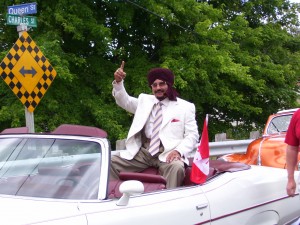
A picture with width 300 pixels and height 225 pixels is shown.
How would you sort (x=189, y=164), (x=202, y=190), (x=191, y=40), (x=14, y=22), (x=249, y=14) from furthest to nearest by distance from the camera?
(x=249, y=14) → (x=191, y=40) → (x=14, y=22) → (x=189, y=164) → (x=202, y=190)

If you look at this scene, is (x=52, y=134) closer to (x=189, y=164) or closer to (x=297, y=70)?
(x=189, y=164)

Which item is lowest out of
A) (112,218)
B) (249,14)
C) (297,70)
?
(112,218)

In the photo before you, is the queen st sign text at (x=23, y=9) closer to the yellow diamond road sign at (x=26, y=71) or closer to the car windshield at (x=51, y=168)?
the yellow diamond road sign at (x=26, y=71)

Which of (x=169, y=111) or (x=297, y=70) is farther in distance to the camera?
(x=297, y=70)

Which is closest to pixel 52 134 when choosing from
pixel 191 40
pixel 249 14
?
pixel 191 40

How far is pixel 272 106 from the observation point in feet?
48.5

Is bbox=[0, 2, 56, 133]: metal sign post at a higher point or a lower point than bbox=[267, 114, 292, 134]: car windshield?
higher

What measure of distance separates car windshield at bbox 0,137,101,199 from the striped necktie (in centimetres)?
120

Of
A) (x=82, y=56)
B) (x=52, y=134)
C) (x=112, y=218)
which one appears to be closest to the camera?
(x=112, y=218)

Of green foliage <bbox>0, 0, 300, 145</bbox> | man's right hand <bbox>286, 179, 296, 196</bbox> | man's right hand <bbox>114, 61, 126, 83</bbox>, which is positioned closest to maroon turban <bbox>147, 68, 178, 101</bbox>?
man's right hand <bbox>114, 61, 126, 83</bbox>

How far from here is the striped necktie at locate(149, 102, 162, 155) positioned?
4250 mm

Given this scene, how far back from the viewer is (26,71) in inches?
279

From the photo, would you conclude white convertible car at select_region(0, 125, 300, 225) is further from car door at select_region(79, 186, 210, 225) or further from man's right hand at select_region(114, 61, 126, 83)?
man's right hand at select_region(114, 61, 126, 83)

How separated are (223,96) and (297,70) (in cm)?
417
